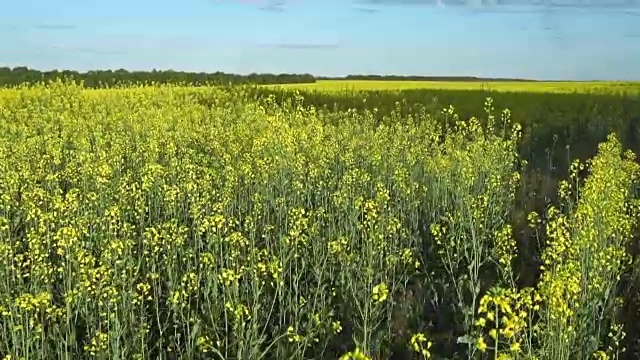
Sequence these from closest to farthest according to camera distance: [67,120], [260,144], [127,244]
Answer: [127,244] → [260,144] → [67,120]

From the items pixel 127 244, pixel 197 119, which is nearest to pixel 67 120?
pixel 197 119

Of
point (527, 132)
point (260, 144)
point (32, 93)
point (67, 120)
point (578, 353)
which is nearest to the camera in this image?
point (578, 353)

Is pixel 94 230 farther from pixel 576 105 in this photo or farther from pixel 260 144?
pixel 576 105

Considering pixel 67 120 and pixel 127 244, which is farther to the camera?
pixel 67 120

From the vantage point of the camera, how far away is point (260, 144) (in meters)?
12.2

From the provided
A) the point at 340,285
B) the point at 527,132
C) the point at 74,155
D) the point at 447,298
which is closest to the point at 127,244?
the point at 340,285

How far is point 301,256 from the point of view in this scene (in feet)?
23.8

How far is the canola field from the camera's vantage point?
5.30 metres

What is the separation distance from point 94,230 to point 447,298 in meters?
3.47

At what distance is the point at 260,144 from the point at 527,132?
341 inches

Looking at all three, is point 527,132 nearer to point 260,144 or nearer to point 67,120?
point 260,144

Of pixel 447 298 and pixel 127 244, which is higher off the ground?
pixel 127 244

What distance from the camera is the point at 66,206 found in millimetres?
7508

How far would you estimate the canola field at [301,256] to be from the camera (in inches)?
209
